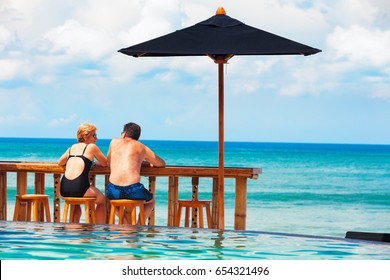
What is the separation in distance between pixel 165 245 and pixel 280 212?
54.7ft

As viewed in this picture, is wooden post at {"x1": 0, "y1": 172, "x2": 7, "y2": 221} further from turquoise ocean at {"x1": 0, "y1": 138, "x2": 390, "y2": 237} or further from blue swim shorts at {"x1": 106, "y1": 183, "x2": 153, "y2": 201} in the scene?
turquoise ocean at {"x1": 0, "y1": 138, "x2": 390, "y2": 237}

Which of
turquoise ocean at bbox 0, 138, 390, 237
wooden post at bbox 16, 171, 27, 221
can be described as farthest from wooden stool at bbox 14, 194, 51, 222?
turquoise ocean at bbox 0, 138, 390, 237

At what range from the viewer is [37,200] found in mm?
7934

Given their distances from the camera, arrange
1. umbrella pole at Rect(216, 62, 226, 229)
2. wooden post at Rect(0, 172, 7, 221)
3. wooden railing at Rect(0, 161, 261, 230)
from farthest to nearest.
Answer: wooden post at Rect(0, 172, 7, 221) < wooden railing at Rect(0, 161, 261, 230) < umbrella pole at Rect(216, 62, 226, 229)

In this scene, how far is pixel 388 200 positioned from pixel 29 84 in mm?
30404

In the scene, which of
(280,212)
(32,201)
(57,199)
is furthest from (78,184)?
(280,212)

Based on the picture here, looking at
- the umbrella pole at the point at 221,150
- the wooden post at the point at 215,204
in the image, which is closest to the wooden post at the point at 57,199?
the wooden post at the point at 215,204

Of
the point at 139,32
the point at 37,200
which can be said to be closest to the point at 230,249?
the point at 37,200

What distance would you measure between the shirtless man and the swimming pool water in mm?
1094

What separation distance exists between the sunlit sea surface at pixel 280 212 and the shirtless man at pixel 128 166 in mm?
1149

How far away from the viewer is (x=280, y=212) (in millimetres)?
22375

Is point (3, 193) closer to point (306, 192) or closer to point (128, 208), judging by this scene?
point (128, 208)

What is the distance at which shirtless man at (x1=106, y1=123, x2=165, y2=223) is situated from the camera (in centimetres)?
757

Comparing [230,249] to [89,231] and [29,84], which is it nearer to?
[89,231]
